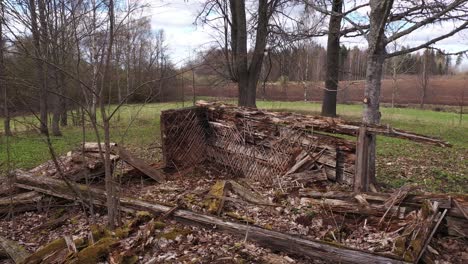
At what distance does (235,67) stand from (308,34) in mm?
6597

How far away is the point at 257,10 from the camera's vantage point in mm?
14492

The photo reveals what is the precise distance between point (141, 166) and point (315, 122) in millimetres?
2984

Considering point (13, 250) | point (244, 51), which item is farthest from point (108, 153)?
point (244, 51)

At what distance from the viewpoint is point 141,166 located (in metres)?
6.61

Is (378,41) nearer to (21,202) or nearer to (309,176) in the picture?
(309,176)


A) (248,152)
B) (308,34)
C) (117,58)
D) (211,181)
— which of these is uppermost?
(308,34)

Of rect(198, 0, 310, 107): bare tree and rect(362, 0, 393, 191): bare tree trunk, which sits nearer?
rect(362, 0, 393, 191): bare tree trunk

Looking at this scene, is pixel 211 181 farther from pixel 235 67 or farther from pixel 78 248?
pixel 235 67

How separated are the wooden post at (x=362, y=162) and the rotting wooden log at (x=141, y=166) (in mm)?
3237

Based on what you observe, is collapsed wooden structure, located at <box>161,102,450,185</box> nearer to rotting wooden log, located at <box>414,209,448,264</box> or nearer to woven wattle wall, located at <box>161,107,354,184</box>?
woven wattle wall, located at <box>161,107,354,184</box>

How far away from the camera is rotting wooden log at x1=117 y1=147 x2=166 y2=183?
634 centimetres

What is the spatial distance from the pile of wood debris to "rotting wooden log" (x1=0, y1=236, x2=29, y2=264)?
0.01 meters

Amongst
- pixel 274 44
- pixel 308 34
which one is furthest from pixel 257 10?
pixel 308 34

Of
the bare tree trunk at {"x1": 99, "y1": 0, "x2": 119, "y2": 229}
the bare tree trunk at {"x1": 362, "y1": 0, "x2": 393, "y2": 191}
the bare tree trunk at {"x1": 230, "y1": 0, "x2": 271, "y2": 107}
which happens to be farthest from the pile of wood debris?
the bare tree trunk at {"x1": 230, "y1": 0, "x2": 271, "y2": 107}
